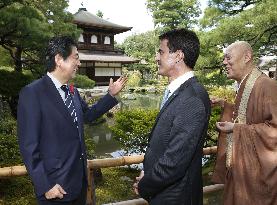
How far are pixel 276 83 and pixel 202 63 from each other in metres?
7.24

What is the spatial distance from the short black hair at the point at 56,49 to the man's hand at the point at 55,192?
34.6 inches

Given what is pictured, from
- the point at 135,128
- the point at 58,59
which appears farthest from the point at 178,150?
the point at 135,128

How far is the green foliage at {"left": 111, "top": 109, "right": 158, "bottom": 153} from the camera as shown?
9.16m

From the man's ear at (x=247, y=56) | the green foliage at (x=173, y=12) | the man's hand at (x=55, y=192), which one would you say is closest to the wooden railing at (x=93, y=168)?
the man's hand at (x=55, y=192)

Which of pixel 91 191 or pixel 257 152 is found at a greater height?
pixel 257 152

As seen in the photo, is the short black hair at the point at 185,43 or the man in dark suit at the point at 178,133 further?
the short black hair at the point at 185,43

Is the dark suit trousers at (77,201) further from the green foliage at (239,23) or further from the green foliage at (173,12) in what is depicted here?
the green foliage at (173,12)

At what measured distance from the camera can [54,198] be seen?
230cm

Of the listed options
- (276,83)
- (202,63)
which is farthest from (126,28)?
(276,83)

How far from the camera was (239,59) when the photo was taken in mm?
2881

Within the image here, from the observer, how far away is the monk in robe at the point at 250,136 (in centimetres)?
263

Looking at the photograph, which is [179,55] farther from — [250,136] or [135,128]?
[135,128]

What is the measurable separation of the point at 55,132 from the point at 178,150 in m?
0.92

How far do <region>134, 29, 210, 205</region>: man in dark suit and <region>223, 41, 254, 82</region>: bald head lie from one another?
0.86 m
